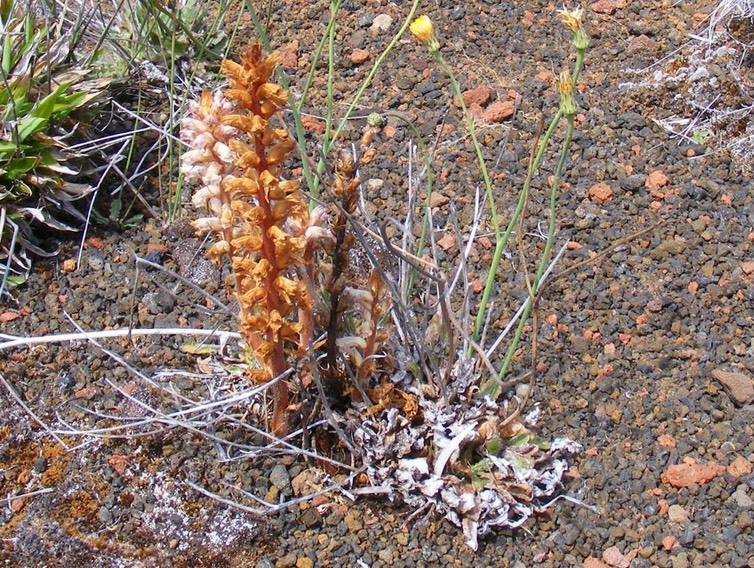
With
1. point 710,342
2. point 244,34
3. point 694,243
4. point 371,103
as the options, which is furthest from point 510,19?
point 710,342

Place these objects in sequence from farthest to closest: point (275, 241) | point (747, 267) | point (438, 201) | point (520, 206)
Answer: point (438, 201) < point (747, 267) < point (520, 206) < point (275, 241)

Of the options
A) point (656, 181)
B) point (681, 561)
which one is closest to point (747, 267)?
point (656, 181)

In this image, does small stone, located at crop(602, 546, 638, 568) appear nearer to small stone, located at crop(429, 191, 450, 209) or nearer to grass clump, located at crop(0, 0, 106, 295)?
small stone, located at crop(429, 191, 450, 209)

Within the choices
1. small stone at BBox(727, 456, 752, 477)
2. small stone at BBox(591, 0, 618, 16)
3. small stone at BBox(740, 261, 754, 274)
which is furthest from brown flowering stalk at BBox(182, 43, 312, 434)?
small stone at BBox(591, 0, 618, 16)

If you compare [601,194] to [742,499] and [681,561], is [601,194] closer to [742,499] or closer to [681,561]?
[742,499]

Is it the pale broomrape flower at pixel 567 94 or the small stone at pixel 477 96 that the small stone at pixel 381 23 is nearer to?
the small stone at pixel 477 96

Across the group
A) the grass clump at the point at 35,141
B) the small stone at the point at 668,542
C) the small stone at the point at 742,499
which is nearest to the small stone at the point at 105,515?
the grass clump at the point at 35,141
